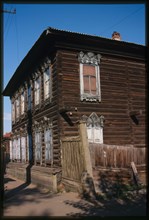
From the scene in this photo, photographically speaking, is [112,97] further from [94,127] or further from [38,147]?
[38,147]

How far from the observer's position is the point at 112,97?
48.6 ft

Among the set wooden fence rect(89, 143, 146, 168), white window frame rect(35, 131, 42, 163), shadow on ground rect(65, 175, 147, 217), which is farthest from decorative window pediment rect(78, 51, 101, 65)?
shadow on ground rect(65, 175, 147, 217)

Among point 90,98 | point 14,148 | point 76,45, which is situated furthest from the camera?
point 14,148

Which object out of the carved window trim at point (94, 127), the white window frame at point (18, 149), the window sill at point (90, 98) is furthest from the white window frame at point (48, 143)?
the white window frame at point (18, 149)

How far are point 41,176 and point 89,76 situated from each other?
5973 millimetres

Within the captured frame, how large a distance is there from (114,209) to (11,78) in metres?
15.8

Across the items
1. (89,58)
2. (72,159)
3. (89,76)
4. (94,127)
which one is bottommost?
(72,159)

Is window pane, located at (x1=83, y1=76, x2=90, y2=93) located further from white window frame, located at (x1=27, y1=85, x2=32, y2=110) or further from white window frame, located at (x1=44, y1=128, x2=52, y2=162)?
white window frame, located at (x1=27, y1=85, x2=32, y2=110)

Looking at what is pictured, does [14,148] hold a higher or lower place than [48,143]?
lower

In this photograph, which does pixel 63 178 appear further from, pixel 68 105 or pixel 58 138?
pixel 68 105

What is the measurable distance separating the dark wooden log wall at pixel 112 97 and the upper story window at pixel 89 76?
0.25 meters

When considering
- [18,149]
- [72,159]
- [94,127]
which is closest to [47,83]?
[94,127]

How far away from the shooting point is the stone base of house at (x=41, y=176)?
12.2 meters

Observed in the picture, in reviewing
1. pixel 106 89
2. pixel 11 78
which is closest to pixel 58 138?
pixel 106 89
